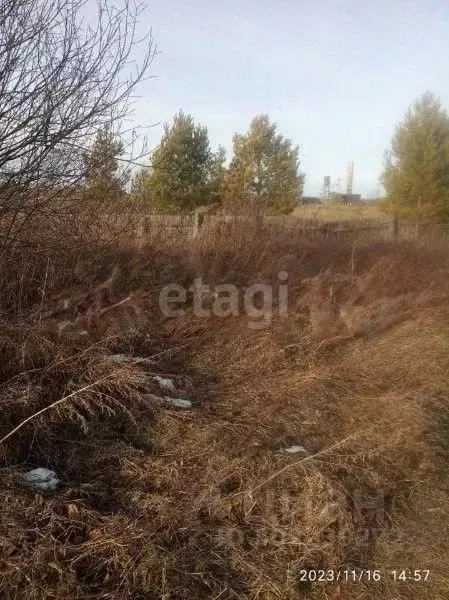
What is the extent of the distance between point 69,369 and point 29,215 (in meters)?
1.51

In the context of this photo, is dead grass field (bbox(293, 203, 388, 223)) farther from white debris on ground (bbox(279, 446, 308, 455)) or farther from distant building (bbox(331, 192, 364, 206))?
white debris on ground (bbox(279, 446, 308, 455))

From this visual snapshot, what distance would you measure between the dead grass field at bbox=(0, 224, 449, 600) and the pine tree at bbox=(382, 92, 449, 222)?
11981 mm

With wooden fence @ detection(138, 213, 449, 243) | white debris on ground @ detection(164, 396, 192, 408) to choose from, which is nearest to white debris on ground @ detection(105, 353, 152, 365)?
white debris on ground @ detection(164, 396, 192, 408)

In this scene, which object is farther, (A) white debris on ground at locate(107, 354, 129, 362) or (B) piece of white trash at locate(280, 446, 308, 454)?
(A) white debris on ground at locate(107, 354, 129, 362)

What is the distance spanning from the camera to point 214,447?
3.58 metres

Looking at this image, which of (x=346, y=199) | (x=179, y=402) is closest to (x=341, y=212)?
(x=346, y=199)

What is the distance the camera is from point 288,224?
→ 10.7m

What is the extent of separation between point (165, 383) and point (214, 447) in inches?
50.0

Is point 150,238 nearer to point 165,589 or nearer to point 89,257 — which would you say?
point 89,257

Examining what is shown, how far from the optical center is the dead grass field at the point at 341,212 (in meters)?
12.6

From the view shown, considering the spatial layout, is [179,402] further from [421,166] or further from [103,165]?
[421,166]

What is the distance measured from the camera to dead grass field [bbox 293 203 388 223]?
1265cm

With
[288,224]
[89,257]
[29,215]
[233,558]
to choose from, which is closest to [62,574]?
[233,558]
